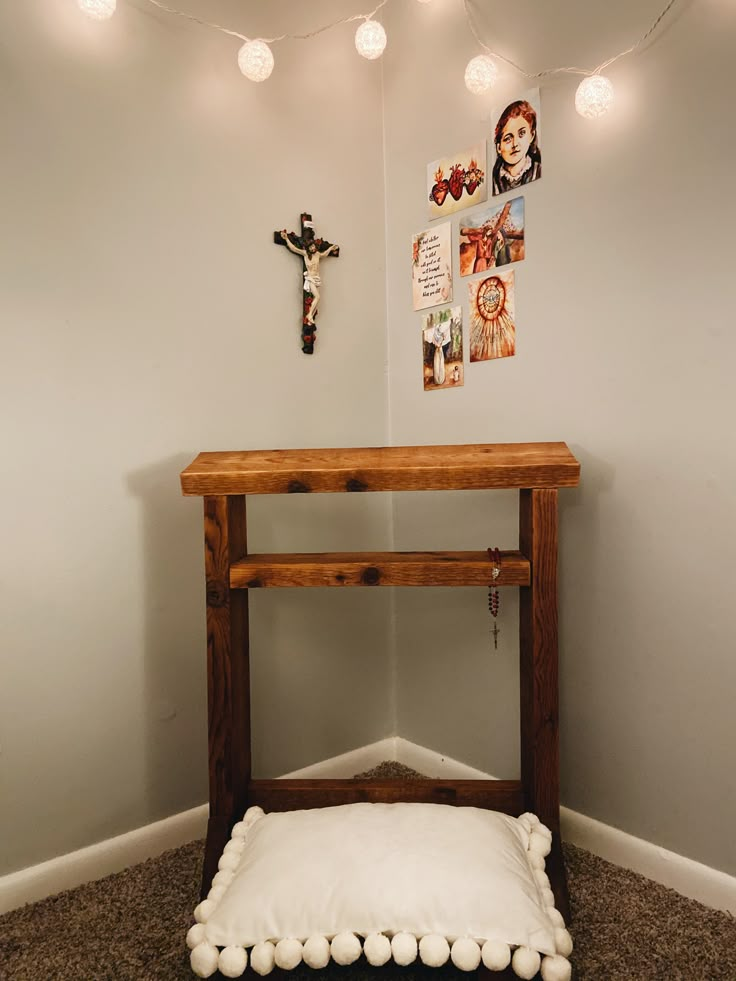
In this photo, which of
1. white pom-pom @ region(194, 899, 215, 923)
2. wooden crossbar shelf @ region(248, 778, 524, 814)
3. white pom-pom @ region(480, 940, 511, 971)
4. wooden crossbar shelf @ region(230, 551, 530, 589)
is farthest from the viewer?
wooden crossbar shelf @ region(248, 778, 524, 814)

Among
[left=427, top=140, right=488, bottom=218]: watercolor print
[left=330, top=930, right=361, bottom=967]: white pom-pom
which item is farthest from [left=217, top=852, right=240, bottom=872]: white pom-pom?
[left=427, top=140, right=488, bottom=218]: watercolor print

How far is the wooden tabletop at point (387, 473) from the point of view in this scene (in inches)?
52.7

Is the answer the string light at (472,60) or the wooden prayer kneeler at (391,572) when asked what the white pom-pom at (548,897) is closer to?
the wooden prayer kneeler at (391,572)

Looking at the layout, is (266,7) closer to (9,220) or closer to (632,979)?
(9,220)

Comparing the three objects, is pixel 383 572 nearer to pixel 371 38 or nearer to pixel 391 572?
pixel 391 572

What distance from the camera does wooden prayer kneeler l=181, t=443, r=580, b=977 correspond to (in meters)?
1.34

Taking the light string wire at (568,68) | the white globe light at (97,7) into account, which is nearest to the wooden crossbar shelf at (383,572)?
the light string wire at (568,68)

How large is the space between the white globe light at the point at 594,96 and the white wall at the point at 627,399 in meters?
0.07

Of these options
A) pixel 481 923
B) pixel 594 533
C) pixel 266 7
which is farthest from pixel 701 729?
pixel 266 7

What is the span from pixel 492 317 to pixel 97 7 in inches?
44.0

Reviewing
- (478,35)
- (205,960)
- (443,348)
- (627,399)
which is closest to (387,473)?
(627,399)

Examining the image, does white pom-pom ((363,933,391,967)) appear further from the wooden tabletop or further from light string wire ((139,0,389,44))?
light string wire ((139,0,389,44))

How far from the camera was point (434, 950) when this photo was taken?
106 cm

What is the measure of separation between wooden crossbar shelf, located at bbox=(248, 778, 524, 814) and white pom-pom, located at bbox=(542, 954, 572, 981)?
41cm
